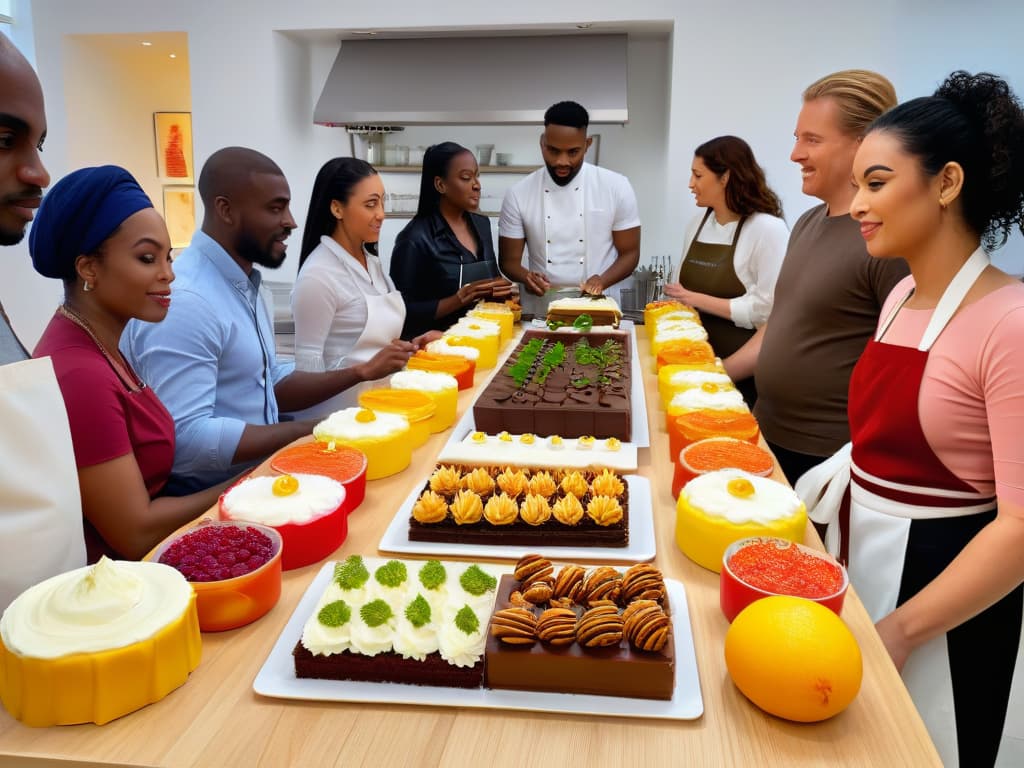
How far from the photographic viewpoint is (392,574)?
45.1 inches

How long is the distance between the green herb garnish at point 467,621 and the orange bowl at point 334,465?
0.48 meters

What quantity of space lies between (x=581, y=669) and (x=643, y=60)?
5.90 m

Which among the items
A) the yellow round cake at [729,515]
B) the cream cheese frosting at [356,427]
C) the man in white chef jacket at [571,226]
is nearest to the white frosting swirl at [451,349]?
the cream cheese frosting at [356,427]

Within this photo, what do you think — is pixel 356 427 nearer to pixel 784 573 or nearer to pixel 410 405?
pixel 410 405

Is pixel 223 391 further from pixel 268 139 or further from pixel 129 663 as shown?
pixel 268 139

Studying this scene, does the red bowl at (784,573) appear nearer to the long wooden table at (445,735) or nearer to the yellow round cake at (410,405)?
the long wooden table at (445,735)

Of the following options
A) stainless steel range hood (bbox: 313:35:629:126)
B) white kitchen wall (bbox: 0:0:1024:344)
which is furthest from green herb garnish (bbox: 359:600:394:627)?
white kitchen wall (bbox: 0:0:1024:344)

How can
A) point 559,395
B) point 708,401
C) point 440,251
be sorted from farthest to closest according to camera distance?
point 440,251
point 559,395
point 708,401

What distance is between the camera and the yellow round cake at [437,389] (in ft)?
6.61

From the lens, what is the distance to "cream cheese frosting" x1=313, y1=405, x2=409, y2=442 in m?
1.70

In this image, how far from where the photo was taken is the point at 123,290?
162 cm

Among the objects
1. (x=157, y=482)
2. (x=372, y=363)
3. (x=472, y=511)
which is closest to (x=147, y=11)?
(x=372, y=363)

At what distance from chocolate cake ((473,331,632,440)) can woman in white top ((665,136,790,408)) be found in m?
0.99

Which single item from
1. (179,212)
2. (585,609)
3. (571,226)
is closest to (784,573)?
(585,609)
